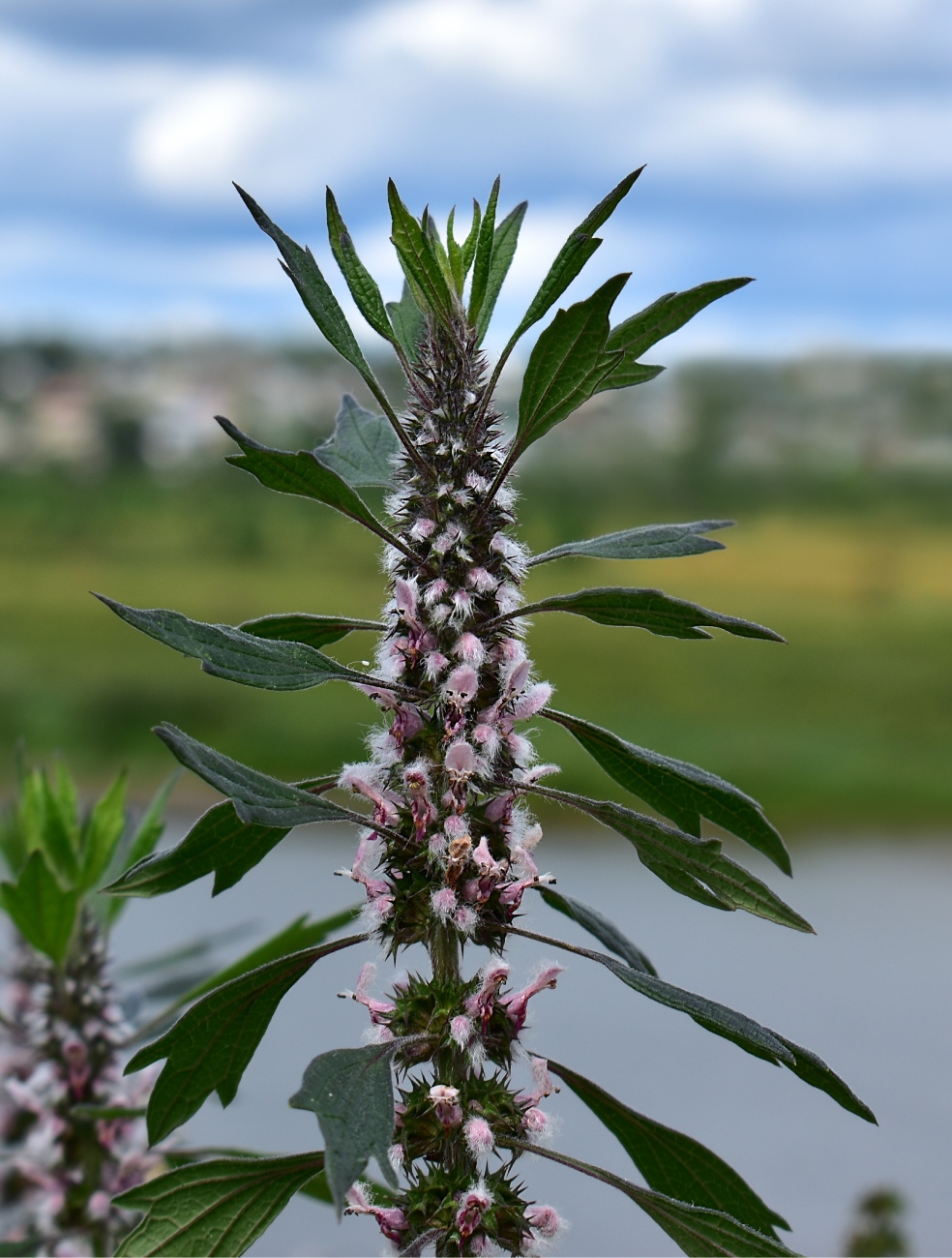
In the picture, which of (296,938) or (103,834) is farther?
(103,834)

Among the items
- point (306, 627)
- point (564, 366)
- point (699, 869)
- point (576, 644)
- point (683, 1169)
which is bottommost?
point (576, 644)

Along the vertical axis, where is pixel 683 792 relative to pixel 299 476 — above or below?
below

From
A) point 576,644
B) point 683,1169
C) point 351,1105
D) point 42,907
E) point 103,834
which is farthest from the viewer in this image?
point 576,644

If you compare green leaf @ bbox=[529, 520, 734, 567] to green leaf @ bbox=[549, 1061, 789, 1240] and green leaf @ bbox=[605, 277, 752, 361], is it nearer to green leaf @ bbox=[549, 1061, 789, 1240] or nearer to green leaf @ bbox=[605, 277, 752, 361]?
green leaf @ bbox=[605, 277, 752, 361]

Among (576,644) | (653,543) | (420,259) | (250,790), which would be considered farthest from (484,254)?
(576,644)

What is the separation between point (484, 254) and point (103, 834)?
1.62ft

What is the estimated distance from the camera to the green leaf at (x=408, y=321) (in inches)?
21.9

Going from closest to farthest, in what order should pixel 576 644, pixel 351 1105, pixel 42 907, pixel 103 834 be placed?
pixel 351 1105 → pixel 42 907 → pixel 103 834 → pixel 576 644

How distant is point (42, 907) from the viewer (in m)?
0.70

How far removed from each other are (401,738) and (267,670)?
0.23 ft

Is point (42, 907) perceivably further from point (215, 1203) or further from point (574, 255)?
point (574, 255)

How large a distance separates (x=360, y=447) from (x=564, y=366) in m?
0.18

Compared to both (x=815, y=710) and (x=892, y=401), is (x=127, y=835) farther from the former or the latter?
(x=892, y=401)

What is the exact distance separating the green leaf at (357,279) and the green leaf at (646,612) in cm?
13
